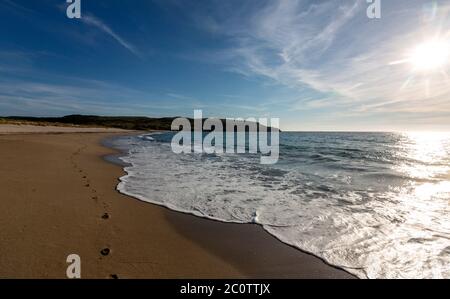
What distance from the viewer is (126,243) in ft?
15.0

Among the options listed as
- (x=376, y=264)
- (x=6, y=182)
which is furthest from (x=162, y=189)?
(x=376, y=264)

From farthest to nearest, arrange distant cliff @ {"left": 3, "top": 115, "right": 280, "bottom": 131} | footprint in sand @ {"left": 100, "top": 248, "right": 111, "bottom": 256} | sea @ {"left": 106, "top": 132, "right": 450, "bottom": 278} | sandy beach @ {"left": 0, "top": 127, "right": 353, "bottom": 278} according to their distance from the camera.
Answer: distant cliff @ {"left": 3, "top": 115, "right": 280, "bottom": 131}
sea @ {"left": 106, "top": 132, "right": 450, "bottom": 278}
footprint in sand @ {"left": 100, "top": 248, "right": 111, "bottom": 256}
sandy beach @ {"left": 0, "top": 127, "right": 353, "bottom": 278}

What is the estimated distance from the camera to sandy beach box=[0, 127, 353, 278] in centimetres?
379

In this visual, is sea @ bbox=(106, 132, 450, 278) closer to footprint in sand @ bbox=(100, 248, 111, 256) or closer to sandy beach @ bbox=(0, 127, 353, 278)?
sandy beach @ bbox=(0, 127, 353, 278)

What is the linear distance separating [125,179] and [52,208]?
13.6 ft

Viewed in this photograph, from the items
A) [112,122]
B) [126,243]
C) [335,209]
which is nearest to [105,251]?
[126,243]

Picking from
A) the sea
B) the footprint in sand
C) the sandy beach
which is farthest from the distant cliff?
the footprint in sand

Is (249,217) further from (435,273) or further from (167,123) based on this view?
(167,123)

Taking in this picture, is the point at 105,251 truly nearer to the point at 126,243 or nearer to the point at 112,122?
the point at 126,243

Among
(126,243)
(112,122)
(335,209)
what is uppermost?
(112,122)

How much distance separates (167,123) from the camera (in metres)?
143

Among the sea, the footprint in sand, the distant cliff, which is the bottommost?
the sea

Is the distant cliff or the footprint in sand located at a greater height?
the distant cliff

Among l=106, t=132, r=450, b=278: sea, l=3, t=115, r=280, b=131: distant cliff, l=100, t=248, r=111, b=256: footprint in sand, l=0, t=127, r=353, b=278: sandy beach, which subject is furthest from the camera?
l=3, t=115, r=280, b=131: distant cliff
